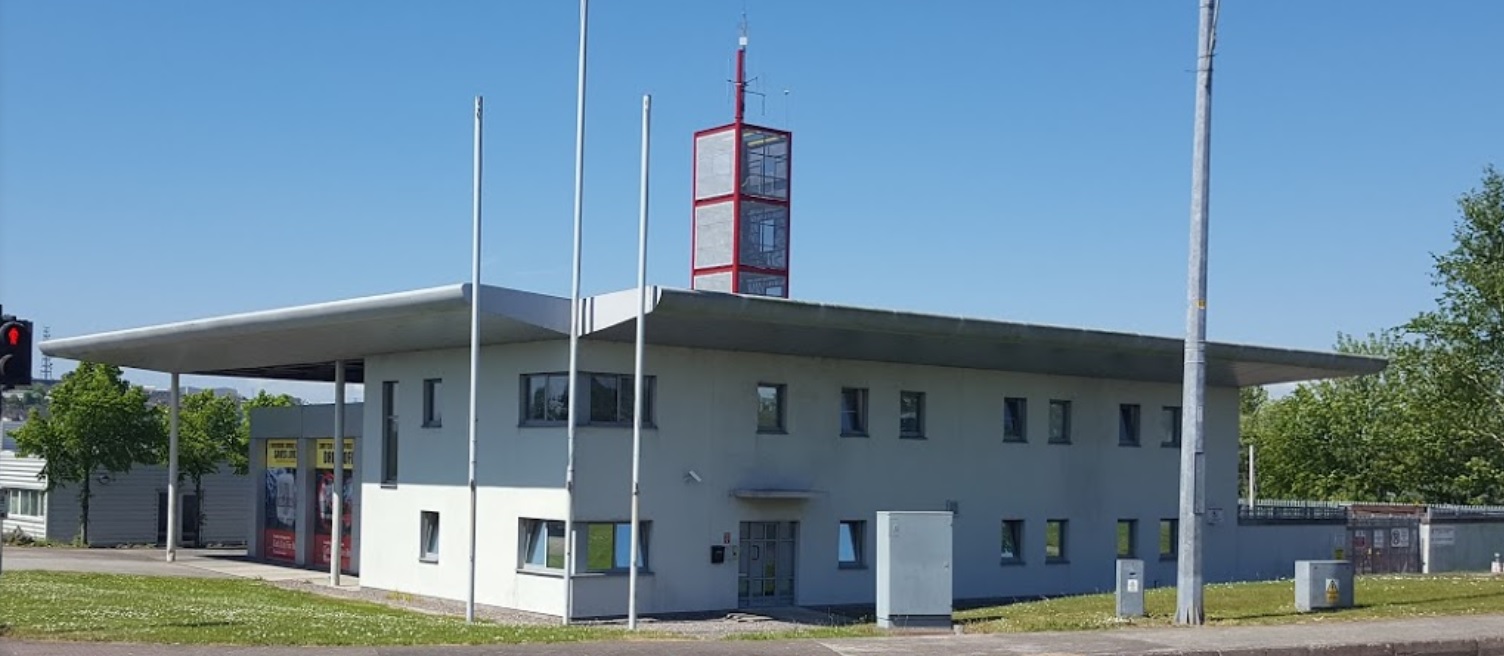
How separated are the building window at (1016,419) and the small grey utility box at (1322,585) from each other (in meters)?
13.5

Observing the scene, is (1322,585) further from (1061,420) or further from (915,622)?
(1061,420)

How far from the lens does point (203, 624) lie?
19.6 metres

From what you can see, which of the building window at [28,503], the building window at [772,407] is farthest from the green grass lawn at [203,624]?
the building window at [28,503]

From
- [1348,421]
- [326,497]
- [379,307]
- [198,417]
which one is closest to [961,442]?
[379,307]

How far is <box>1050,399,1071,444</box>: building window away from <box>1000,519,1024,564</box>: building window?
2.41 m

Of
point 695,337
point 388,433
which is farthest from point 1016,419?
point 388,433

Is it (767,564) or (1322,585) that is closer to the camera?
(1322,585)

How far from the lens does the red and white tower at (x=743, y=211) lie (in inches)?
1984

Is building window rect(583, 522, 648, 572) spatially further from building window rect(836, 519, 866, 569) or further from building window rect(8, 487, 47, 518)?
building window rect(8, 487, 47, 518)

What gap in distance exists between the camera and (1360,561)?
43688 mm

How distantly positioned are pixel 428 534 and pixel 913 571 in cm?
1378

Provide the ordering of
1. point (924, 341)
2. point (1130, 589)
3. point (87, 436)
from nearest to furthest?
point (1130, 589)
point (924, 341)
point (87, 436)

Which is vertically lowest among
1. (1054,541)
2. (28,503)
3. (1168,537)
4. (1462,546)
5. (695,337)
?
(28,503)

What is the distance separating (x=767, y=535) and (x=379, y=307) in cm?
954
